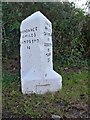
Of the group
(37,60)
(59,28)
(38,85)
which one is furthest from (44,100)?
(59,28)

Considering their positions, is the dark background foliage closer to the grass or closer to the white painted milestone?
the grass

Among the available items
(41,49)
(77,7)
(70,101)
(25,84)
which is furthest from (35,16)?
(77,7)

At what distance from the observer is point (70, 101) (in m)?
4.23

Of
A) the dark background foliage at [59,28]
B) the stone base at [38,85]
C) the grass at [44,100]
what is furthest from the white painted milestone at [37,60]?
the dark background foliage at [59,28]

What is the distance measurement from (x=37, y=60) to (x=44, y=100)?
0.64 m

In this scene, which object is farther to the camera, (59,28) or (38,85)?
Result: (59,28)

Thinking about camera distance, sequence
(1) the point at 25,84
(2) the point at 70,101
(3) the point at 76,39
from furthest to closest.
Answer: (3) the point at 76,39 < (1) the point at 25,84 < (2) the point at 70,101

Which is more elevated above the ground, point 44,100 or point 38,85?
point 38,85

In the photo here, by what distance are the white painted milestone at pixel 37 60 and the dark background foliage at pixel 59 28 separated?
1.78 meters

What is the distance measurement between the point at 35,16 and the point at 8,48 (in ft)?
6.97

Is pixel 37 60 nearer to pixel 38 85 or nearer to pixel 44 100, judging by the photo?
pixel 38 85

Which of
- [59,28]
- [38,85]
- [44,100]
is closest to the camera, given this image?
[44,100]

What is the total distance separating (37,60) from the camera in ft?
15.2

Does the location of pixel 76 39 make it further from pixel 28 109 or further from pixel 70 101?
pixel 28 109
